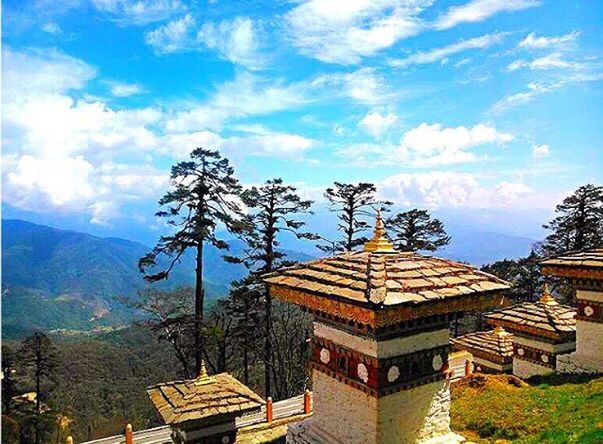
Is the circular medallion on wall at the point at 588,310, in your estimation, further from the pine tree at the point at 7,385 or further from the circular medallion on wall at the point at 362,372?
the pine tree at the point at 7,385

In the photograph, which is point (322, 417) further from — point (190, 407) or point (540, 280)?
point (540, 280)

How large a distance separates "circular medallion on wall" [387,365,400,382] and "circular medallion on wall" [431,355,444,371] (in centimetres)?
73

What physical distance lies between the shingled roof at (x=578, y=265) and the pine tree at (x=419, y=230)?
52.1 feet

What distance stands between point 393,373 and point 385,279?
140 centimetres

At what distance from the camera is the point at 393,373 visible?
6.79 meters

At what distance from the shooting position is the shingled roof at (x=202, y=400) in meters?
9.69

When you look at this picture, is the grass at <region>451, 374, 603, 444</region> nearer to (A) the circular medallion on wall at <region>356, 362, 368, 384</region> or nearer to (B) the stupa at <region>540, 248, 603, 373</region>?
(B) the stupa at <region>540, 248, 603, 373</region>

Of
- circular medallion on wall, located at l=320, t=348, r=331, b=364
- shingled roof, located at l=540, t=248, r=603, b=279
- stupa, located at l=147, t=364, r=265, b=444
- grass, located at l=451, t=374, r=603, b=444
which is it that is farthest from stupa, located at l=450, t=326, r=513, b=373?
circular medallion on wall, located at l=320, t=348, r=331, b=364

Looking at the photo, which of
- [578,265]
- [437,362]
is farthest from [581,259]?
[437,362]

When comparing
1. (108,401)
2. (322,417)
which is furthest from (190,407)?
(108,401)

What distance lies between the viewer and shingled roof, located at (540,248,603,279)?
1127cm

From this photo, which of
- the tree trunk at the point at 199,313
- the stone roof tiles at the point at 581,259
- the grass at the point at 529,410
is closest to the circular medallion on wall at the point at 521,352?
the grass at the point at 529,410

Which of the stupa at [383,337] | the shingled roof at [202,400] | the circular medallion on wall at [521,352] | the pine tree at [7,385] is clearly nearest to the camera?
the stupa at [383,337]

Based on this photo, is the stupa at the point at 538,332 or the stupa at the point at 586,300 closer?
the stupa at the point at 586,300
